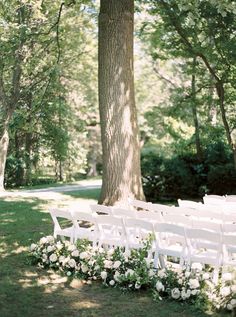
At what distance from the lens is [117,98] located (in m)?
11.8

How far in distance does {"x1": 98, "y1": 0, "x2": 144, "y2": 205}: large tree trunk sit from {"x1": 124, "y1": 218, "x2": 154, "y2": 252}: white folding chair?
216 cm

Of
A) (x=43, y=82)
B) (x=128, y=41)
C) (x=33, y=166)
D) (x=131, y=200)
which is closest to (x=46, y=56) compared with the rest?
(x=43, y=82)

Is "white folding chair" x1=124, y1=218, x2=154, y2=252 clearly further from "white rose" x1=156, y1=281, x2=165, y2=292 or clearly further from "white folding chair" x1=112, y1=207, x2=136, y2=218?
"white rose" x1=156, y1=281, x2=165, y2=292

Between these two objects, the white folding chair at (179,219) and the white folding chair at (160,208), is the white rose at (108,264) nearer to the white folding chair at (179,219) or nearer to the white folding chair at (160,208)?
the white folding chair at (179,219)

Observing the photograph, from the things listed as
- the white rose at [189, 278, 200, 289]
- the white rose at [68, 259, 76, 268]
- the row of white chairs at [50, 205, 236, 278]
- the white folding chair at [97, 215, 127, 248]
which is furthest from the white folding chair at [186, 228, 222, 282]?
the white rose at [68, 259, 76, 268]

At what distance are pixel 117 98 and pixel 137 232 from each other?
11.6 ft

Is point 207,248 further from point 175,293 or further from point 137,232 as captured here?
point 137,232

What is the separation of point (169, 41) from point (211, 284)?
13185mm

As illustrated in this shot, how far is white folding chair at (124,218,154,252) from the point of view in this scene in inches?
330

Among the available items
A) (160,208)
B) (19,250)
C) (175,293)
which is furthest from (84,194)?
(175,293)

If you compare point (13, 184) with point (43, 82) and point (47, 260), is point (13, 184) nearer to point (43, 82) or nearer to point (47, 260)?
point (43, 82)

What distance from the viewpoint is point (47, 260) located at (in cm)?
946

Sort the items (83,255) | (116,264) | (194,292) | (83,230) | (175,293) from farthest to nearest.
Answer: (83,230)
(83,255)
(116,264)
(175,293)
(194,292)

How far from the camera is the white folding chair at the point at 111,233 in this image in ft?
29.1
